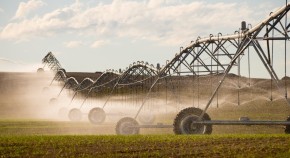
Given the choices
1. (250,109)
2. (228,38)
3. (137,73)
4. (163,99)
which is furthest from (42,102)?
(228,38)

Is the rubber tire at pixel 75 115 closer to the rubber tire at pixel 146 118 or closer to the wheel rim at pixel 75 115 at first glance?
the wheel rim at pixel 75 115

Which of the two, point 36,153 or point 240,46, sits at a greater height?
point 240,46

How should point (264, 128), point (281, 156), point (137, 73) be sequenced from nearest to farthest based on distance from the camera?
1. point (281, 156)
2. point (264, 128)
3. point (137, 73)

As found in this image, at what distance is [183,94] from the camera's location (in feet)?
313

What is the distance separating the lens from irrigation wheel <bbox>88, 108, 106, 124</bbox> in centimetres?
5108

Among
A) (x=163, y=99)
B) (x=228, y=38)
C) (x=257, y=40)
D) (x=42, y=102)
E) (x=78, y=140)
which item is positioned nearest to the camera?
(x=78, y=140)

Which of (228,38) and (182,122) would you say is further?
Result: (228,38)

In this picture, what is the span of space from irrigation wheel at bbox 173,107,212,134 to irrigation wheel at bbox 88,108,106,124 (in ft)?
82.7

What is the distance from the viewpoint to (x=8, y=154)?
16250mm

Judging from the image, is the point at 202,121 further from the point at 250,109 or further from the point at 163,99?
the point at 163,99

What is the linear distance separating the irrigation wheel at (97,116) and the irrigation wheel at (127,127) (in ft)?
56.4

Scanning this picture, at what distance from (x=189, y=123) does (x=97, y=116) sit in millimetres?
26219

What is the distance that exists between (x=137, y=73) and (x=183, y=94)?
50.9m

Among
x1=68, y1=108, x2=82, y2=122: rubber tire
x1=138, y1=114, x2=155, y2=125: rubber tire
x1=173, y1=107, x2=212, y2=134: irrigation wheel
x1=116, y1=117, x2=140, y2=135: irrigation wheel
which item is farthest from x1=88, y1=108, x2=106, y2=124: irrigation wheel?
x1=173, y1=107, x2=212, y2=134: irrigation wheel
